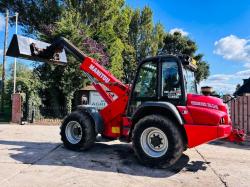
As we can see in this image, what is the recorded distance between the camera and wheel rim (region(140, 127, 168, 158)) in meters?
7.01

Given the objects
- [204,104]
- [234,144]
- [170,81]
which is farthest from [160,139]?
[234,144]

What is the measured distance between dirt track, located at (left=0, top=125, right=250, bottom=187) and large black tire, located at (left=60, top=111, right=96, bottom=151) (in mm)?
221

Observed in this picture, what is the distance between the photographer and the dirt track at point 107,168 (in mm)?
5900

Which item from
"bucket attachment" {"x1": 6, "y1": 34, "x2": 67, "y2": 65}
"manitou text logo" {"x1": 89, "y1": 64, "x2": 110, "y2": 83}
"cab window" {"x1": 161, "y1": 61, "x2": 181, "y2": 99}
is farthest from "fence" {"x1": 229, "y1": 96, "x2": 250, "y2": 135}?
"bucket attachment" {"x1": 6, "y1": 34, "x2": 67, "y2": 65}

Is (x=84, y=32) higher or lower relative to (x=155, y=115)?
higher

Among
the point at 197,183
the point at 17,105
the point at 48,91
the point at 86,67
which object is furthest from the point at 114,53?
the point at 197,183

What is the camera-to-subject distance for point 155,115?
7145 millimetres

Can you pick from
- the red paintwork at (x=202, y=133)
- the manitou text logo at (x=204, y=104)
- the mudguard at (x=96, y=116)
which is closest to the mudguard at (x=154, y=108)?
the red paintwork at (x=202, y=133)

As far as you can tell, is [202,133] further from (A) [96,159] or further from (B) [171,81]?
(A) [96,159]

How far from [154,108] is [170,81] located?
73cm

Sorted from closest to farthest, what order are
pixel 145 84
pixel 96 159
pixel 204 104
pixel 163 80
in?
pixel 204 104, pixel 163 80, pixel 96 159, pixel 145 84

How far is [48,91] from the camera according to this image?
64.1ft

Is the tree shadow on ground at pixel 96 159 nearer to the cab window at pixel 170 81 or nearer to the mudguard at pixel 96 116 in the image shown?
the mudguard at pixel 96 116

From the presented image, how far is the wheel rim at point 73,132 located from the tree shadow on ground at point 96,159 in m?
0.36
